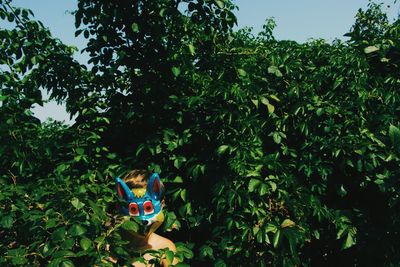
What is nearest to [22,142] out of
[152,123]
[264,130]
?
[152,123]

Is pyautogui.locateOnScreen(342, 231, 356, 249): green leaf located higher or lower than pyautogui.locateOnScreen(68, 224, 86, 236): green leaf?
lower

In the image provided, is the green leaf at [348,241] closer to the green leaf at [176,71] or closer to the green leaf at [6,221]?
the green leaf at [176,71]

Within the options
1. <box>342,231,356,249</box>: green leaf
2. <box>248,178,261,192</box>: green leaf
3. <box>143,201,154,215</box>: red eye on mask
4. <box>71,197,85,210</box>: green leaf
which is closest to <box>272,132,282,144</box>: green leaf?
<box>248,178,261,192</box>: green leaf

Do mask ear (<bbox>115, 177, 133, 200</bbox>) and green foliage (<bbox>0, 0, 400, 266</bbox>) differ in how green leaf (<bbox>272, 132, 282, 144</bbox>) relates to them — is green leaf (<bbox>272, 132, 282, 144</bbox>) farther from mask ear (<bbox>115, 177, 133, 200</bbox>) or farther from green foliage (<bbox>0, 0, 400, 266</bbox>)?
mask ear (<bbox>115, 177, 133, 200</bbox>)

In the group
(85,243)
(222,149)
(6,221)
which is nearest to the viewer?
(85,243)

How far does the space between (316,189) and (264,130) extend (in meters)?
0.67

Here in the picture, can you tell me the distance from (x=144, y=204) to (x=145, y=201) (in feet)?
0.07

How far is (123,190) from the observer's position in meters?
2.71

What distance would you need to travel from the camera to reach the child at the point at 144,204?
8.87ft

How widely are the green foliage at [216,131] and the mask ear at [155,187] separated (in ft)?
0.50

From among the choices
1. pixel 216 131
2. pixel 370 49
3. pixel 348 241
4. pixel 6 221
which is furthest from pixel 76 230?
pixel 370 49

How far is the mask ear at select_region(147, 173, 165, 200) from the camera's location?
271 cm

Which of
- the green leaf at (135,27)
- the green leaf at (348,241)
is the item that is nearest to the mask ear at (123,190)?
the green leaf at (135,27)

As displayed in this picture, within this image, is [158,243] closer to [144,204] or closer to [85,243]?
[144,204]
